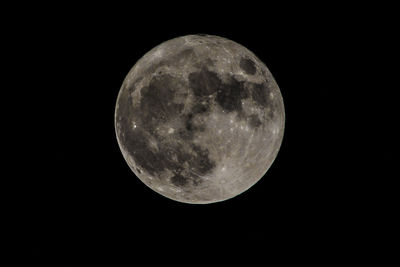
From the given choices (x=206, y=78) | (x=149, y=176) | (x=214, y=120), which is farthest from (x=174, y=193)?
(x=206, y=78)

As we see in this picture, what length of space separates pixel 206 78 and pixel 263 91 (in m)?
0.69

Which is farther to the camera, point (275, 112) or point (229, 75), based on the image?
point (275, 112)

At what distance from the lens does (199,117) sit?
13.3 feet

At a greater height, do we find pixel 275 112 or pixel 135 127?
pixel 275 112

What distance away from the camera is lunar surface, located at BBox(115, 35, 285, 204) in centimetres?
A: 408

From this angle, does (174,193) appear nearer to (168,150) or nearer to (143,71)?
(168,150)

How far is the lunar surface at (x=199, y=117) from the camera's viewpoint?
4078 mm

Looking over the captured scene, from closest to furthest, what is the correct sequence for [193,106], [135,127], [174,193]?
[193,106] < [135,127] < [174,193]

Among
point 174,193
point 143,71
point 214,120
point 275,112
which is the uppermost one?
point 143,71

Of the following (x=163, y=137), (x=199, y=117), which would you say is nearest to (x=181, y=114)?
(x=199, y=117)

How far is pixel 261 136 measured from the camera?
4.35 meters

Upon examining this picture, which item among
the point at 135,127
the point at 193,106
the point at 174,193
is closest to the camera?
the point at 193,106

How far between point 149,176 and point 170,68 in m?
1.24

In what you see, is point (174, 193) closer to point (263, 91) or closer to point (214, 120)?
point (214, 120)
